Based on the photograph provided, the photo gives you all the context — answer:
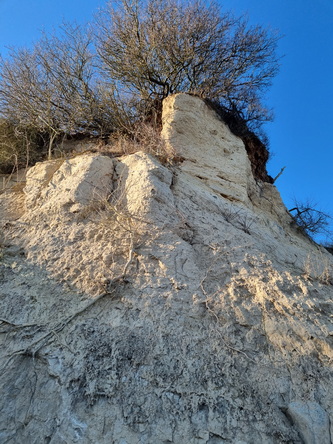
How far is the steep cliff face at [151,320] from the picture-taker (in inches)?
84.5

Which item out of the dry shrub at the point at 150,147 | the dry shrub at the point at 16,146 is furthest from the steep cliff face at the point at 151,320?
the dry shrub at the point at 16,146

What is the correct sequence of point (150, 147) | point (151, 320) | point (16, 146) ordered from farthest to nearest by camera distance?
1. point (16, 146)
2. point (150, 147)
3. point (151, 320)

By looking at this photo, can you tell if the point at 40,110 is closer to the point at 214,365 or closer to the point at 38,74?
the point at 38,74

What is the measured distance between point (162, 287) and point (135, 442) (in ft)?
4.23

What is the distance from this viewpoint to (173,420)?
2139mm

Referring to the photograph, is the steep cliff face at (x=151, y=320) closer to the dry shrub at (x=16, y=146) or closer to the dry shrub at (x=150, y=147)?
the dry shrub at (x=150, y=147)

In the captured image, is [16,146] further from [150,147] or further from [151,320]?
Result: [151,320]

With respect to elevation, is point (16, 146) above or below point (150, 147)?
below

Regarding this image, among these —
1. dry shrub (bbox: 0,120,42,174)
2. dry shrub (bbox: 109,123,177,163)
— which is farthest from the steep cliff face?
dry shrub (bbox: 0,120,42,174)

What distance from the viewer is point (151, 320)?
271 cm

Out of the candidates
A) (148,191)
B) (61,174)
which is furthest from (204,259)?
(61,174)

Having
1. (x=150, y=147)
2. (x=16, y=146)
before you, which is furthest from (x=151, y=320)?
(x=16, y=146)

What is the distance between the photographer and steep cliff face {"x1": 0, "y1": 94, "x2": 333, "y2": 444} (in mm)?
2146

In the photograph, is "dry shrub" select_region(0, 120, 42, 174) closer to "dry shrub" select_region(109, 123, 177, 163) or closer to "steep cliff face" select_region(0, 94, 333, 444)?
"steep cliff face" select_region(0, 94, 333, 444)
